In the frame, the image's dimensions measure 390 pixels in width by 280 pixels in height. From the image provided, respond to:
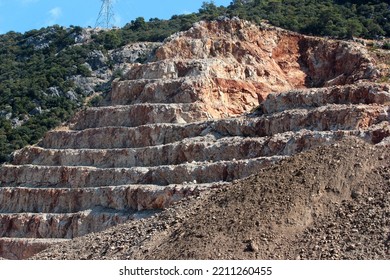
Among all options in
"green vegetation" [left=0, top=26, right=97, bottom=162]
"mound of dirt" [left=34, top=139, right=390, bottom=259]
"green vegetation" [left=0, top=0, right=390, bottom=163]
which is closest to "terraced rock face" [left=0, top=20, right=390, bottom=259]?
"green vegetation" [left=0, top=0, right=390, bottom=163]

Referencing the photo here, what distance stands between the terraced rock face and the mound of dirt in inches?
269

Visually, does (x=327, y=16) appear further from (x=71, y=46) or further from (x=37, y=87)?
(x=71, y=46)

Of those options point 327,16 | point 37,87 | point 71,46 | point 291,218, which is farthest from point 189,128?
point 71,46

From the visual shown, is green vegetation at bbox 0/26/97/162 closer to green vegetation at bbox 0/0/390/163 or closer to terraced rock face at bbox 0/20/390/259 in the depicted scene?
green vegetation at bbox 0/0/390/163

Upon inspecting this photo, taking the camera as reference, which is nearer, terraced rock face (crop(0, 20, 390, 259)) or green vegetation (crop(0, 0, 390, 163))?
terraced rock face (crop(0, 20, 390, 259))

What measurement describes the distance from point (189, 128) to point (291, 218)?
1976 centimetres

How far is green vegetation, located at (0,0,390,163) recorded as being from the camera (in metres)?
59.6

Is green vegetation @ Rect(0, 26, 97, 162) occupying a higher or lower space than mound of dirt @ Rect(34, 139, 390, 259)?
higher

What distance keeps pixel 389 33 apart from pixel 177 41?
1385 centimetres

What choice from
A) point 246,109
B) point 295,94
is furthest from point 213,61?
point 295,94

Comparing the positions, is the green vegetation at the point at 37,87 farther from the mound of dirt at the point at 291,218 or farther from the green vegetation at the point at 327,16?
the mound of dirt at the point at 291,218

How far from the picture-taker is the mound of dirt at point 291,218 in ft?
76.0

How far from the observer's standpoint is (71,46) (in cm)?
8794

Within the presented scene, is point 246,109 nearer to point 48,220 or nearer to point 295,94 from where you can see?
point 295,94
